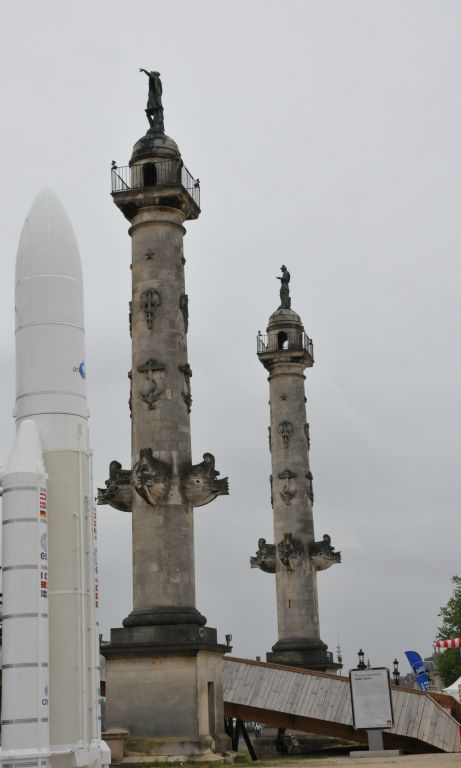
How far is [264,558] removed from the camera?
171ft

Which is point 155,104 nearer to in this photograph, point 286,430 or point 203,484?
point 203,484

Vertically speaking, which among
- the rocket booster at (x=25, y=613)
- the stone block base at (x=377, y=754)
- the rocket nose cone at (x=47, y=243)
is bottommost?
the stone block base at (x=377, y=754)

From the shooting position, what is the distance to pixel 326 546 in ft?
170

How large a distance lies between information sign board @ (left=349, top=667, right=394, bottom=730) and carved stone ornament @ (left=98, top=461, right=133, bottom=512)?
8.94m

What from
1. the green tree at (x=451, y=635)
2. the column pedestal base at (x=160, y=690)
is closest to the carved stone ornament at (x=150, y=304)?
the column pedestal base at (x=160, y=690)

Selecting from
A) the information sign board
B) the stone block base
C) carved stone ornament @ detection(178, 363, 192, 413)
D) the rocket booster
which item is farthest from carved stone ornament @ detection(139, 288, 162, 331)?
the stone block base

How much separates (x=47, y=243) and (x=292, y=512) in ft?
96.1

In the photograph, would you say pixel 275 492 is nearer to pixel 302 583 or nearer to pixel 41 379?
pixel 302 583

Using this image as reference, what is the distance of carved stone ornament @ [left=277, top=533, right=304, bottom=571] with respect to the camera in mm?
51188

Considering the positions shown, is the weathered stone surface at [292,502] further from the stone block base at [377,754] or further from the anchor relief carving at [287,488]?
the stone block base at [377,754]

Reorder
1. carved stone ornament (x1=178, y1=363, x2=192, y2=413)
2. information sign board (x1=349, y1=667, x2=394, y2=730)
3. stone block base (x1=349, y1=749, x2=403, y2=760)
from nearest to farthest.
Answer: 1. information sign board (x1=349, y1=667, x2=394, y2=730)
2. stone block base (x1=349, y1=749, x2=403, y2=760)
3. carved stone ornament (x1=178, y1=363, x2=192, y2=413)

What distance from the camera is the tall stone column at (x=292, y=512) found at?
51062 millimetres

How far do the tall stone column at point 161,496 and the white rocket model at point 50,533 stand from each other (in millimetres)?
9745

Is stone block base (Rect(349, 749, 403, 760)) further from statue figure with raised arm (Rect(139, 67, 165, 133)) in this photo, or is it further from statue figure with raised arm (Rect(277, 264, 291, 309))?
statue figure with raised arm (Rect(277, 264, 291, 309))
